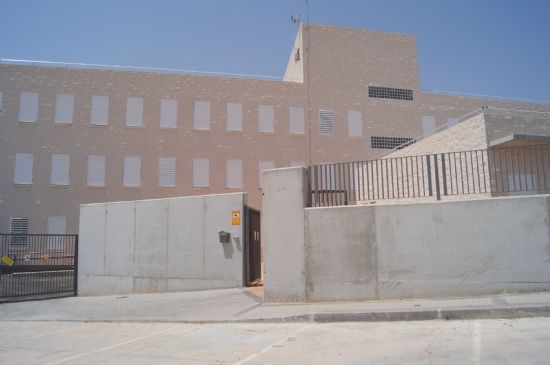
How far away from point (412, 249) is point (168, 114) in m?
22.0

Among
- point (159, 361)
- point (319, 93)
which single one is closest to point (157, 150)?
point (319, 93)

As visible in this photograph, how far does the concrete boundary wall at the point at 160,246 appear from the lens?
14.1 m

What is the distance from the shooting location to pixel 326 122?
102 feet

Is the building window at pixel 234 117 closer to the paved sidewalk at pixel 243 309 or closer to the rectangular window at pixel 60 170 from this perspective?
the rectangular window at pixel 60 170

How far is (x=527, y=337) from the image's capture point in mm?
6695

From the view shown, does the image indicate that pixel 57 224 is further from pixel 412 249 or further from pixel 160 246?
pixel 412 249

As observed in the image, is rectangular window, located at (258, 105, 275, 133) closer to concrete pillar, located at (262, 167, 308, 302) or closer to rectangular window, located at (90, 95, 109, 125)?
rectangular window, located at (90, 95, 109, 125)

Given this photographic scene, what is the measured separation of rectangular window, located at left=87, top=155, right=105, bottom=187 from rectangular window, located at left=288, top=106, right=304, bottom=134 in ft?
39.6

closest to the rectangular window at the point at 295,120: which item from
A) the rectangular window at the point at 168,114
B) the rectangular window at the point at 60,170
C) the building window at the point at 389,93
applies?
the building window at the point at 389,93

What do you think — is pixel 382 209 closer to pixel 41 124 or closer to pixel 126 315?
pixel 126 315

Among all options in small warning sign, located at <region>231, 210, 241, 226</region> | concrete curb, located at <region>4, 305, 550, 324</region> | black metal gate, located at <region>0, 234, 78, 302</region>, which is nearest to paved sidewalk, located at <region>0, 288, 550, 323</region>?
concrete curb, located at <region>4, 305, 550, 324</region>

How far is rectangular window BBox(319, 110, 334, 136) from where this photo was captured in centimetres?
3086

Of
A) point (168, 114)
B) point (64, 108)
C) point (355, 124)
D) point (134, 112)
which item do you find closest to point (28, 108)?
point (64, 108)

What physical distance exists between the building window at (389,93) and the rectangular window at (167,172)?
14.4m
